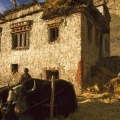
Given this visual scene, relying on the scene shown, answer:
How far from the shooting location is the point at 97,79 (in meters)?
12.6

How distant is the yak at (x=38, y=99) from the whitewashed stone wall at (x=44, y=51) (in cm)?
414

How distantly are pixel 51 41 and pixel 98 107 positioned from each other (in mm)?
6269

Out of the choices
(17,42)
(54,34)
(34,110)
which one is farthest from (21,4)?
(34,110)

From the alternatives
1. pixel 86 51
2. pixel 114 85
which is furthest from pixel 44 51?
pixel 114 85

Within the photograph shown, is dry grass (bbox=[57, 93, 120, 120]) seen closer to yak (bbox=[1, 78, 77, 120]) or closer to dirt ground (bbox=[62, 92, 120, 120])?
dirt ground (bbox=[62, 92, 120, 120])

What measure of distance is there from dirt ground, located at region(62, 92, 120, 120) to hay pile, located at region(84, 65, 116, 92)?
65cm

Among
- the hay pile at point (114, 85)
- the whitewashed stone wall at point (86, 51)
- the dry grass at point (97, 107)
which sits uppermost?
the whitewashed stone wall at point (86, 51)

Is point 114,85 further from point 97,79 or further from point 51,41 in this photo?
point 51,41

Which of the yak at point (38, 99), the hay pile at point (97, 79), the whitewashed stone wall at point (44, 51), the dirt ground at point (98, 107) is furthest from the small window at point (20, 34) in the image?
the yak at point (38, 99)

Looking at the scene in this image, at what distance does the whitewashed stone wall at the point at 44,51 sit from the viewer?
12.4 m

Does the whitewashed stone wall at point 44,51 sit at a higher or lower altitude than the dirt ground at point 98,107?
higher

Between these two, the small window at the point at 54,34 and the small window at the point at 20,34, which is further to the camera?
the small window at the point at 20,34

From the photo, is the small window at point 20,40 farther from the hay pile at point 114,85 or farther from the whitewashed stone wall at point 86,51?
the hay pile at point 114,85

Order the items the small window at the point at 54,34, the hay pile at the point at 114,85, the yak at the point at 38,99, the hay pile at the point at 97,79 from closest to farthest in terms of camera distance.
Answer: the yak at the point at 38,99 → the hay pile at the point at 114,85 → the hay pile at the point at 97,79 → the small window at the point at 54,34
